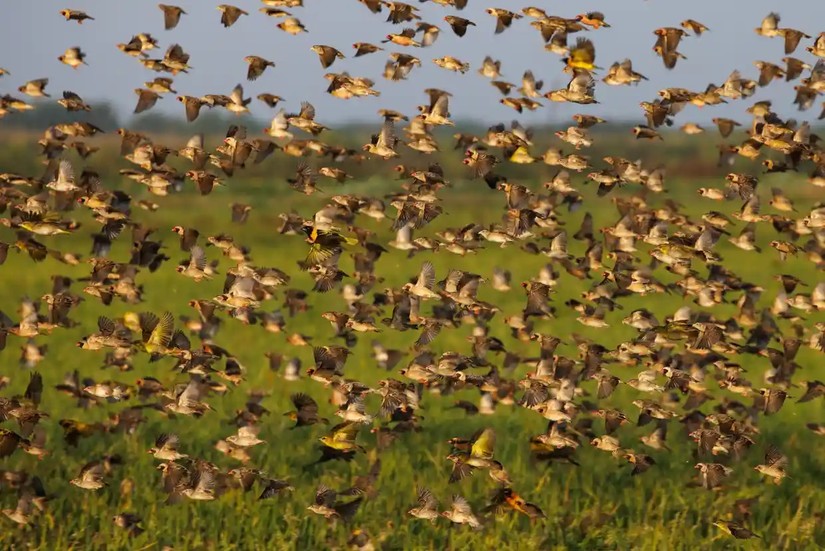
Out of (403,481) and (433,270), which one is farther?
(403,481)

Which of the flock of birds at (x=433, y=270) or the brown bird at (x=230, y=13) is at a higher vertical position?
the brown bird at (x=230, y=13)

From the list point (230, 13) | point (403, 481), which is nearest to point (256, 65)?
point (230, 13)

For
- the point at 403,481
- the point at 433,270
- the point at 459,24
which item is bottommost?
the point at 403,481

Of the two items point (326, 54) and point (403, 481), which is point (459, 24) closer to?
point (326, 54)

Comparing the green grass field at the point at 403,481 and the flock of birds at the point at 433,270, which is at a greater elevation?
the flock of birds at the point at 433,270

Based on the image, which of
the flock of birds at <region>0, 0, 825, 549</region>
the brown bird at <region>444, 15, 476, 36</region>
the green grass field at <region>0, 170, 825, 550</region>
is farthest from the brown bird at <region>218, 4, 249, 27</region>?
the green grass field at <region>0, 170, 825, 550</region>

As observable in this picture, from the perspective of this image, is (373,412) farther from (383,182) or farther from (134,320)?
(383,182)

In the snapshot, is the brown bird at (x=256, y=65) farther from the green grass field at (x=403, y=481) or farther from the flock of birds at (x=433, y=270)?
the green grass field at (x=403, y=481)

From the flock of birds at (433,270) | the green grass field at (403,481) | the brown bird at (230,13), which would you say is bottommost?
the green grass field at (403,481)

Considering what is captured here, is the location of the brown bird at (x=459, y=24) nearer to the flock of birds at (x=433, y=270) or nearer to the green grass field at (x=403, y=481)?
the flock of birds at (x=433, y=270)

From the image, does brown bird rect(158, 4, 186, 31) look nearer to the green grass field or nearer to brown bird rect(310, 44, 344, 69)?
brown bird rect(310, 44, 344, 69)

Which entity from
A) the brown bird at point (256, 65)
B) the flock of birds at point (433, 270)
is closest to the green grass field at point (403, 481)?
the flock of birds at point (433, 270)

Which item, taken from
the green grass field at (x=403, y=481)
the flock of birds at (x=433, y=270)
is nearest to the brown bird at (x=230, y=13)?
the flock of birds at (x=433, y=270)

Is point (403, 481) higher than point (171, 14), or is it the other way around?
point (171, 14)
